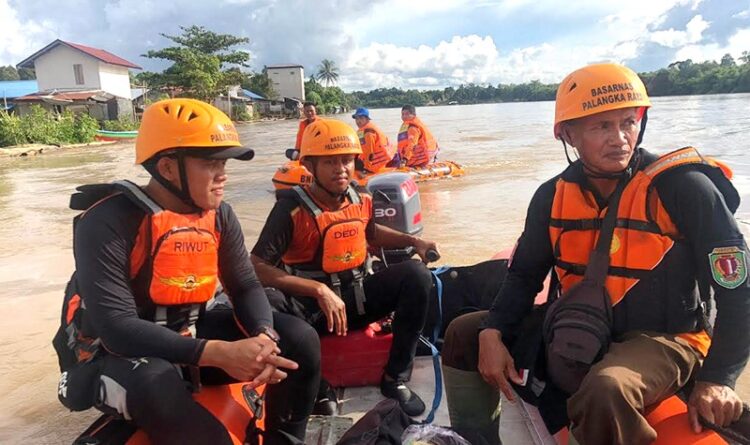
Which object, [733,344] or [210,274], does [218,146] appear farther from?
[733,344]

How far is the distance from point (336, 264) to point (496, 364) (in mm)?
1034

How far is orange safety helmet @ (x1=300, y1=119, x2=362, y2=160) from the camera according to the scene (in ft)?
8.68

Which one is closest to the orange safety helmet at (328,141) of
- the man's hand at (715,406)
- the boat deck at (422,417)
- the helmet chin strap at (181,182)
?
A: the helmet chin strap at (181,182)

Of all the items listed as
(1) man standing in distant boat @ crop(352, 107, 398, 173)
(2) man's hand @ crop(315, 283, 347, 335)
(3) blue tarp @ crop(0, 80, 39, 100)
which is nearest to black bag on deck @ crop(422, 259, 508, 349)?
(2) man's hand @ crop(315, 283, 347, 335)

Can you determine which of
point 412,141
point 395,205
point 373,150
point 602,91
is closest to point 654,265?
point 602,91

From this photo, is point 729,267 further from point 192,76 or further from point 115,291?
point 192,76

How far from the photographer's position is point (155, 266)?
174 cm

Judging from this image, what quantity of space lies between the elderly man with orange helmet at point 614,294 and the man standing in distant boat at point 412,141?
8013 mm

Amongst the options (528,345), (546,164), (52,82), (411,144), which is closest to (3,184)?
(411,144)

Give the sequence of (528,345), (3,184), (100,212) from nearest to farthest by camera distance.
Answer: (100,212) → (528,345) → (3,184)

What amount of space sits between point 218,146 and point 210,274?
0.44m

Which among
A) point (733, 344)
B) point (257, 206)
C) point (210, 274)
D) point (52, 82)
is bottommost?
point (257, 206)

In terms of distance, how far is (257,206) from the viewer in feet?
27.9

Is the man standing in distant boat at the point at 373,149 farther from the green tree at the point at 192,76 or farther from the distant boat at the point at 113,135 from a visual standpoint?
the green tree at the point at 192,76
